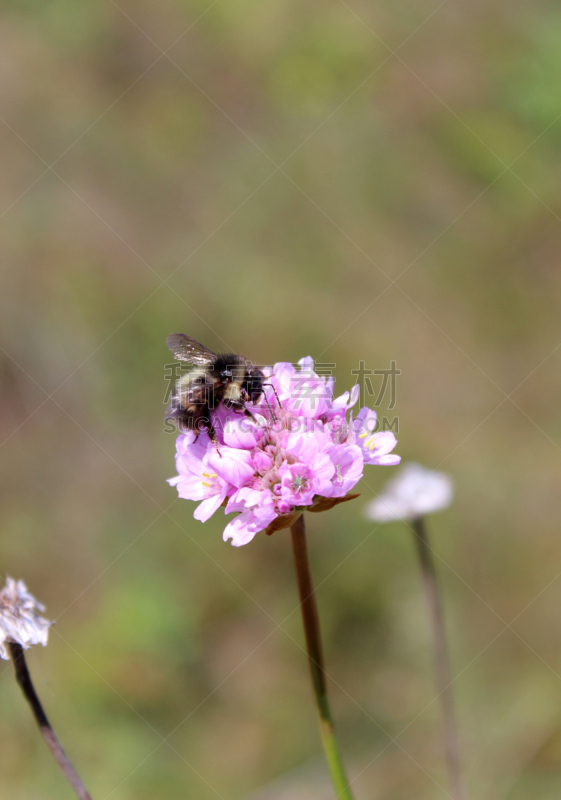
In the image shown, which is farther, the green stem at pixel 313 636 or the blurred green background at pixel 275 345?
the blurred green background at pixel 275 345

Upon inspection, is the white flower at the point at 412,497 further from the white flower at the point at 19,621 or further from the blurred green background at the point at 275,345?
the white flower at the point at 19,621

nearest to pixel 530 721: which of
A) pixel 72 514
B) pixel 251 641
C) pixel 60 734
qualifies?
pixel 251 641

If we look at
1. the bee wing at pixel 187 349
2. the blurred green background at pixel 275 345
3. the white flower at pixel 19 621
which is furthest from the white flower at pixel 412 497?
the white flower at pixel 19 621

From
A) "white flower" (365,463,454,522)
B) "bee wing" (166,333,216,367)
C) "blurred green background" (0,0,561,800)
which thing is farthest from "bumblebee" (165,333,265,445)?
"blurred green background" (0,0,561,800)

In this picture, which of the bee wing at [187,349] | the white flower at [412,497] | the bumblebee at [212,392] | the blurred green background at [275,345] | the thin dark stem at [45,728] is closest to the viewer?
the thin dark stem at [45,728]

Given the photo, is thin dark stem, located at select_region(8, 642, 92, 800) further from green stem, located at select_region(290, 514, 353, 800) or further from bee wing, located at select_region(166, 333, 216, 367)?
bee wing, located at select_region(166, 333, 216, 367)

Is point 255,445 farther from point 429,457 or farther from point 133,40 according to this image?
point 133,40
